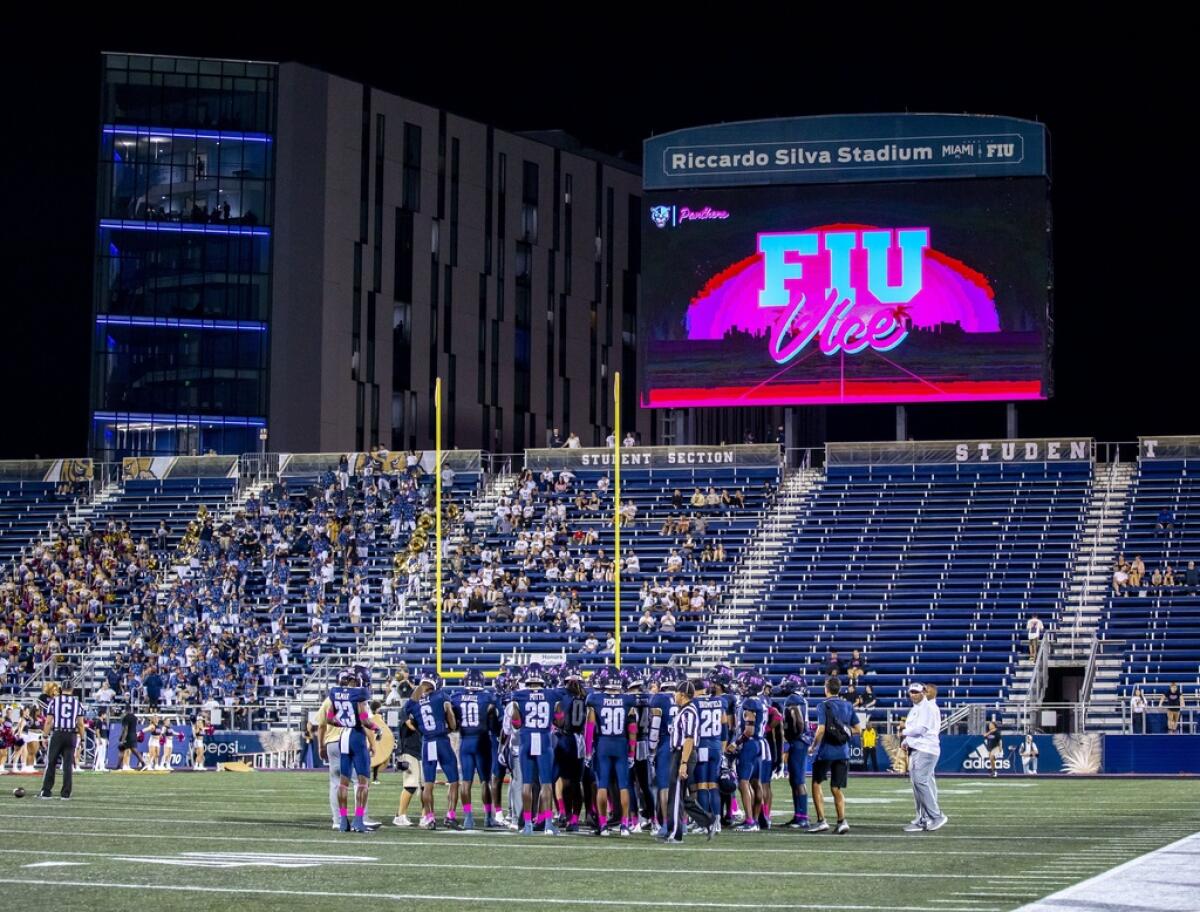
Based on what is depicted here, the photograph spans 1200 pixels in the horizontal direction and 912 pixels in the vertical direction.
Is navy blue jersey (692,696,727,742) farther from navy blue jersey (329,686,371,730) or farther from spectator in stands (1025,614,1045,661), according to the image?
spectator in stands (1025,614,1045,661)

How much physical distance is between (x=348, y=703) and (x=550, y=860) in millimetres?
3746

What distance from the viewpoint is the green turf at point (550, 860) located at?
13.1 m

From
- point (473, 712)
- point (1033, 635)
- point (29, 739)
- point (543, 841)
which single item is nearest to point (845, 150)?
point (1033, 635)

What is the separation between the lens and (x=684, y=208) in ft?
144

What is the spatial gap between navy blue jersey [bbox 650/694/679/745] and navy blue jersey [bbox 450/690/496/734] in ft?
7.02

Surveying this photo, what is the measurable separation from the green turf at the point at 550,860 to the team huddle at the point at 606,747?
530 mm

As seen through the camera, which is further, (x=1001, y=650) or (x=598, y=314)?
(x=598, y=314)

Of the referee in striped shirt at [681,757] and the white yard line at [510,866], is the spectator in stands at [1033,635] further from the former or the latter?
the white yard line at [510,866]

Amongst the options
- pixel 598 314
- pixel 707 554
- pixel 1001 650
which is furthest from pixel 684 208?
pixel 598 314

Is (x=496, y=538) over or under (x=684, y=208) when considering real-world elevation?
under

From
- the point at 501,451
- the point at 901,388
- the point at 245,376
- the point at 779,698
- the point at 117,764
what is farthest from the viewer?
the point at 501,451

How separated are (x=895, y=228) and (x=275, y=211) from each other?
910 inches

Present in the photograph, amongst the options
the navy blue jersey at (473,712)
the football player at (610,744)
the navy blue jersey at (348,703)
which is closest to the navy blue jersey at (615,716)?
the football player at (610,744)

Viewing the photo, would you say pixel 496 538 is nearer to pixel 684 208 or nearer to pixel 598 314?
pixel 684 208
